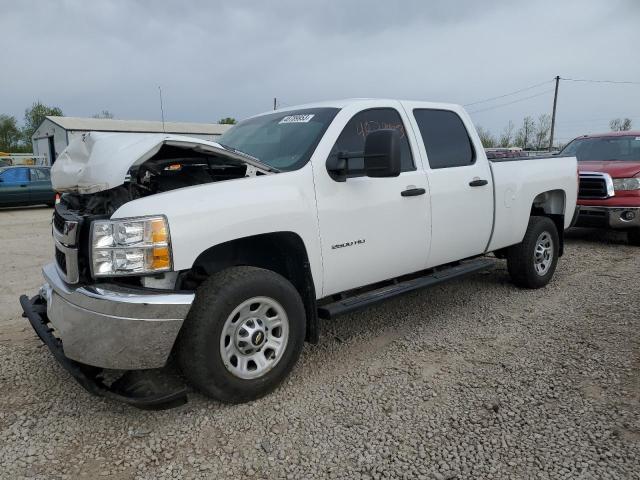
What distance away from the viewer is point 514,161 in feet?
17.3

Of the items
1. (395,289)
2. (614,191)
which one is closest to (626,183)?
(614,191)

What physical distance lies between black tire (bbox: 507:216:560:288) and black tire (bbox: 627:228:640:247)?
134 inches

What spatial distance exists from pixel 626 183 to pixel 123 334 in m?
8.28

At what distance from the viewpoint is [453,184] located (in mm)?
4418

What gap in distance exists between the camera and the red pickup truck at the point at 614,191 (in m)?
8.09

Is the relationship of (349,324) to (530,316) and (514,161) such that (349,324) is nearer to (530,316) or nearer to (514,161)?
(530,316)

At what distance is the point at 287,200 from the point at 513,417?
195 centimetres

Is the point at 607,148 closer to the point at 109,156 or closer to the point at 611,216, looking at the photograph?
the point at 611,216

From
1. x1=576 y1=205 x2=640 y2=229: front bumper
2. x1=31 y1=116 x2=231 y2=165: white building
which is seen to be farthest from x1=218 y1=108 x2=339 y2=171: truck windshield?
x1=31 y1=116 x2=231 y2=165: white building

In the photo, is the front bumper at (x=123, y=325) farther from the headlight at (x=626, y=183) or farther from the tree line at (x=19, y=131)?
the tree line at (x=19, y=131)

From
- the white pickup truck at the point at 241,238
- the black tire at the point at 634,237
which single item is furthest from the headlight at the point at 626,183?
the white pickup truck at the point at 241,238

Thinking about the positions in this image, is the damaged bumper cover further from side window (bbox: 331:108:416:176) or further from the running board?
side window (bbox: 331:108:416:176)

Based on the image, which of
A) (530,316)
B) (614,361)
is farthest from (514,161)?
(614,361)

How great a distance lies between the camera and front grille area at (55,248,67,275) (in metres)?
3.11
